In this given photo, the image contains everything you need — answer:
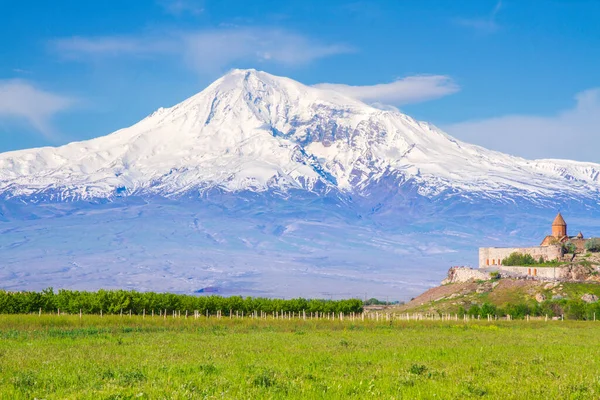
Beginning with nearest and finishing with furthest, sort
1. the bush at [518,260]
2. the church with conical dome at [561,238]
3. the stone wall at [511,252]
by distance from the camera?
1. the stone wall at [511,252]
2. the bush at [518,260]
3. the church with conical dome at [561,238]

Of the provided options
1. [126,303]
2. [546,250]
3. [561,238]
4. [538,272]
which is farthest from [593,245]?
[126,303]

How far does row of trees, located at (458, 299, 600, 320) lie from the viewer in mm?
77938

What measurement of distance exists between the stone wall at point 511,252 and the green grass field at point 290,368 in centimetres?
7484

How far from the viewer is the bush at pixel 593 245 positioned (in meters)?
109

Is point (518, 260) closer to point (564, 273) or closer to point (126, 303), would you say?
point (564, 273)

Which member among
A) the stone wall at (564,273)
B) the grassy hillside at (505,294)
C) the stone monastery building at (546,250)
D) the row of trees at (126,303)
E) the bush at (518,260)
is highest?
the stone monastery building at (546,250)

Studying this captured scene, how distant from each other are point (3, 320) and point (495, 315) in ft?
158

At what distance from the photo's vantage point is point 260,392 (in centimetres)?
1928

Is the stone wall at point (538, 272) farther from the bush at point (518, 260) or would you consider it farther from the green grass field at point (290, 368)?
the green grass field at point (290, 368)

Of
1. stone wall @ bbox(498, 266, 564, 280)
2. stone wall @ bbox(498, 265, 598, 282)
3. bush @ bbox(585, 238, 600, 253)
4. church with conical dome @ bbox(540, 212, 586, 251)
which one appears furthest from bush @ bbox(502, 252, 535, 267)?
stone wall @ bbox(498, 265, 598, 282)

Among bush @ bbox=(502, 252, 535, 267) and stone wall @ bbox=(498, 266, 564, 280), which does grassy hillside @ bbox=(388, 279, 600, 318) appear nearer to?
stone wall @ bbox=(498, 266, 564, 280)

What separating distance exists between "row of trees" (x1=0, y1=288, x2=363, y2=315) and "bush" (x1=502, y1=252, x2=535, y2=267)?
3720cm

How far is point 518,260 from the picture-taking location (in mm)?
114250

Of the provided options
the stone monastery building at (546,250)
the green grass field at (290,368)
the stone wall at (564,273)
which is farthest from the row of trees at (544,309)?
the green grass field at (290,368)
